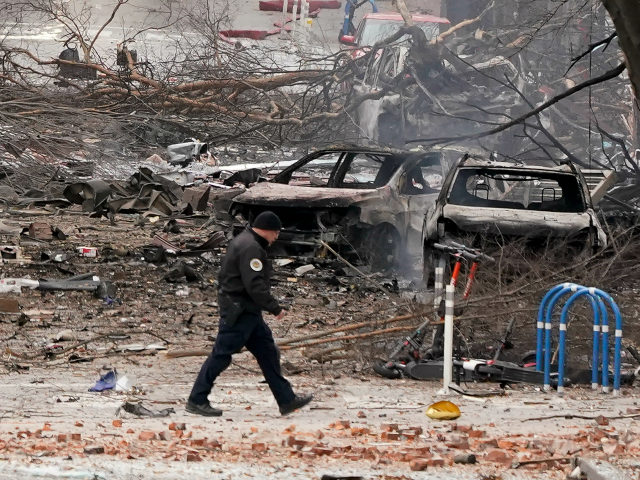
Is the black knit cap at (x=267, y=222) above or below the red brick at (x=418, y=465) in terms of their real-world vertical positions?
above

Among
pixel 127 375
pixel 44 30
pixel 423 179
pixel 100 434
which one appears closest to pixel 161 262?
pixel 423 179

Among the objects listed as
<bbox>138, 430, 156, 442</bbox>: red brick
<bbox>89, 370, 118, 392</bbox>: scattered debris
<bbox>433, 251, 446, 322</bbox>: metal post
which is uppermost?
<bbox>433, 251, 446, 322</bbox>: metal post

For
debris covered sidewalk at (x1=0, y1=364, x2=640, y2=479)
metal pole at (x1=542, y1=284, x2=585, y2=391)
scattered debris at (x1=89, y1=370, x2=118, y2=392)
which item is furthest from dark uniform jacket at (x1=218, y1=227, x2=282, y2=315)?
metal pole at (x1=542, y1=284, x2=585, y2=391)

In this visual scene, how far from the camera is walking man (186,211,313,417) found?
7465mm

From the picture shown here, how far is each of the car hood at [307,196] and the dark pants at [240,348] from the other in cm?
587

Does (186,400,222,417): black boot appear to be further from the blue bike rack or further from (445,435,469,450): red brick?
the blue bike rack

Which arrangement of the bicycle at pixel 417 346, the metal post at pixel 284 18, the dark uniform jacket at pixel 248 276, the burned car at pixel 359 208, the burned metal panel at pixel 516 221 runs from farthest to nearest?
the metal post at pixel 284 18
the burned car at pixel 359 208
the burned metal panel at pixel 516 221
the bicycle at pixel 417 346
the dark uniform jacket at pixel 248 276

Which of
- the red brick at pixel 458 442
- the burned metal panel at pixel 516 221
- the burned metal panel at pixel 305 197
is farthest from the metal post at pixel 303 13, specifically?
the red brick at pixel 458 442

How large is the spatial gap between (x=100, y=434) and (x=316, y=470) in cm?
152

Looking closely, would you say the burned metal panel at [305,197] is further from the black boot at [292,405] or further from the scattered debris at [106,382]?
the black boot at [292,405]

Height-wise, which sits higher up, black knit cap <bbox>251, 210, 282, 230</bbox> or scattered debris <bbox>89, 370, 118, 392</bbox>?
black knit cap <bbox>251, 210, 282, 230</bbox>

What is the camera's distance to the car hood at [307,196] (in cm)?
1345

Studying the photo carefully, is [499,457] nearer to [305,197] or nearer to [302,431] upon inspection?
[302,431]

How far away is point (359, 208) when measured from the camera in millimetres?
13656
